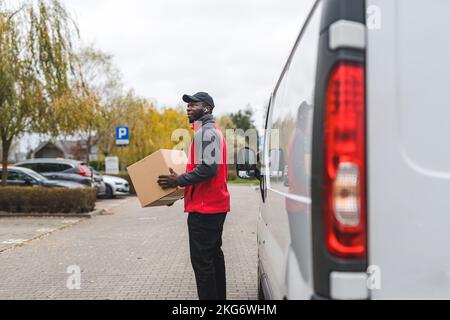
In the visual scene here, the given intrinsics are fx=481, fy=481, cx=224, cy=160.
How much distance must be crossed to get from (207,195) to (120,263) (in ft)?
12.3

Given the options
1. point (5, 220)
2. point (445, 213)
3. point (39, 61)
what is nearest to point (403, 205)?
point (445, 213)

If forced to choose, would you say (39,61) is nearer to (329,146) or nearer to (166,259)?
(166,259)

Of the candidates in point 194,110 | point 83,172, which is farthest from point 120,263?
point 83,172

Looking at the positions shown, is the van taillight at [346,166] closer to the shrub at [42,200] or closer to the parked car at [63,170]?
the shrub at [42,200]

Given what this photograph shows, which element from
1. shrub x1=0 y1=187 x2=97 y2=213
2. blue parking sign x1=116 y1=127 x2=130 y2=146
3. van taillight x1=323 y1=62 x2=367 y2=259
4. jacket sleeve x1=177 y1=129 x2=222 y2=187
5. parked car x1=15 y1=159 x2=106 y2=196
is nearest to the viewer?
van taillight x1=323 y1=62 x2=367 y2=259

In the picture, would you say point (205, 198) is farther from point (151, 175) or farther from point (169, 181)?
point (151, 175)

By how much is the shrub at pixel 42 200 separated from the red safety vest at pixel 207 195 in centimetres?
1039

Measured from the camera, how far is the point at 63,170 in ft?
59.0

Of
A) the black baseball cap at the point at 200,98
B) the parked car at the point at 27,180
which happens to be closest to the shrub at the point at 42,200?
the parked car at the point at 27,180

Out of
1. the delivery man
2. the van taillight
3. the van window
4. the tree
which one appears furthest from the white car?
the van taillight

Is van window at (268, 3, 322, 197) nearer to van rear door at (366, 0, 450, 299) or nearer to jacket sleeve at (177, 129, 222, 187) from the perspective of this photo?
van rear door at (366, 0, 450, 299)

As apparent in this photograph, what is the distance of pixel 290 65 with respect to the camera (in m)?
2.66

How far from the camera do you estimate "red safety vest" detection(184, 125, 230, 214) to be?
3.79m

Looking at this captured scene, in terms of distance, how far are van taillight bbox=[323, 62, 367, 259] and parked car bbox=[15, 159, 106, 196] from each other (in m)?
16.6
